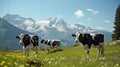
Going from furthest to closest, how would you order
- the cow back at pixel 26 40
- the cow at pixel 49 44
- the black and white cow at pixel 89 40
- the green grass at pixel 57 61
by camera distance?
the cow at pixel 49 44
the cow back at pixel 26 40
the black and white cow at pixel 89 40
the green grass at pixel 57 61

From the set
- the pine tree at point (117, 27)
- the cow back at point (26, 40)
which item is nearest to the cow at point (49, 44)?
the pine tree at point (117, 27)

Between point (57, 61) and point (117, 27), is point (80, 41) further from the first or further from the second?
point (117, 27)

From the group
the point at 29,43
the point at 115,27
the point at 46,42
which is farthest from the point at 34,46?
the point at 115,27

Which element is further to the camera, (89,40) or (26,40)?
(26,40)

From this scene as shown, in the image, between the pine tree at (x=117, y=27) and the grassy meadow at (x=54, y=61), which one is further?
the pine tree at (x=117, y=27)

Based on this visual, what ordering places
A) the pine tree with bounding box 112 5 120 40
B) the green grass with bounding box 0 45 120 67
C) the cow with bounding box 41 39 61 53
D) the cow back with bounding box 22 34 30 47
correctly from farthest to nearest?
the pine tree with bounding box 112 5 120 40 → the cow with bounding box 41 39 61 53 → the cow back with bounding box 22 34 30 47 → the green grass with bounding box 0 45 120 67

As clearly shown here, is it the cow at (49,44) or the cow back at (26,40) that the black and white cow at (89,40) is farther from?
the cow at (49,44)

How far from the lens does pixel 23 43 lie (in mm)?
41312

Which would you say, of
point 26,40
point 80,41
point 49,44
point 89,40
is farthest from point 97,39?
point 49,44

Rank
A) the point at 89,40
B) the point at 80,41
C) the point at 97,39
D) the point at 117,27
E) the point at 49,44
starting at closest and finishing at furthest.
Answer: the point at 80,41 < the point at 89,40 < the point at 97,39 < the point at 49,44 < the point at 117,27

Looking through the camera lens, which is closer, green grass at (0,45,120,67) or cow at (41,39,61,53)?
green grass at (0,45,120,67)

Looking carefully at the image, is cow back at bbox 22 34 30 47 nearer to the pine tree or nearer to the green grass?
the green grass

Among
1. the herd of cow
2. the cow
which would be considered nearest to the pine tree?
the cow

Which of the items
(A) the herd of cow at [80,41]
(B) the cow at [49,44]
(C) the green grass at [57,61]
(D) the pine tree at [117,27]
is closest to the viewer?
(C) the green grass at [57,61]
